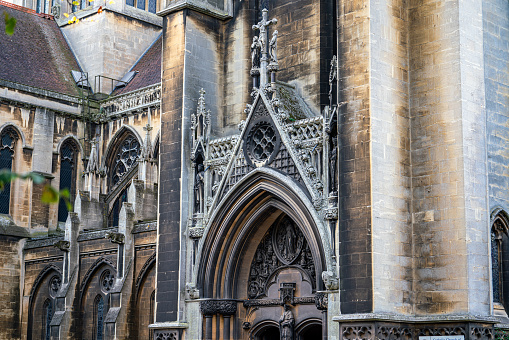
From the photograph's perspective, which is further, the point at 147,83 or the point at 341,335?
the point at 147,83

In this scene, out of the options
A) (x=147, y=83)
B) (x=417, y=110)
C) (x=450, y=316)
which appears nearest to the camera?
(x=450, y=316)

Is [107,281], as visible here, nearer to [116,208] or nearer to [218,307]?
[116,208]

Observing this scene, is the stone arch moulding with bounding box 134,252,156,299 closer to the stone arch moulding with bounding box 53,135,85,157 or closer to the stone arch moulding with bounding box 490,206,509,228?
the stone arch moulding with bounding box 53,135,85,157

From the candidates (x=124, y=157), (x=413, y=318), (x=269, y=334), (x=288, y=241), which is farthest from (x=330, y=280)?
(x=124, y=157)

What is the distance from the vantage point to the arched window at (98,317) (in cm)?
2975

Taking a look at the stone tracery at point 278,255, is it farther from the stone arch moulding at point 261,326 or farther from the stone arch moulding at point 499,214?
the stone arch moulding at point 499,214

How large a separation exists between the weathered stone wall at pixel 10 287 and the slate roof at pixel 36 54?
22.4 ft

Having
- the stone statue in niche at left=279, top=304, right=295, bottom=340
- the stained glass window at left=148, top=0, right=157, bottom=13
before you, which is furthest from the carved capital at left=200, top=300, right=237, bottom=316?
the stained glass window at left=148, top=0, right=157, bottom=13

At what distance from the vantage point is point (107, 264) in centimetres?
2967

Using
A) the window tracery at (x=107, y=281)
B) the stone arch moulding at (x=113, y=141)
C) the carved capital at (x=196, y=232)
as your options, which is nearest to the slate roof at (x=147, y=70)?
the stone arch moulding at (x=113, y=141)

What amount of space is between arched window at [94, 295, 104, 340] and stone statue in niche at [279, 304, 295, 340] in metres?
11.8

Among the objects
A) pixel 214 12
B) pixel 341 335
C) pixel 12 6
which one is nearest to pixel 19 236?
pixel 12 6

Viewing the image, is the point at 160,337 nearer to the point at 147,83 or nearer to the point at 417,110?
the point at 417,110

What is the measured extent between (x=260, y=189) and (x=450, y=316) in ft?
17.1
